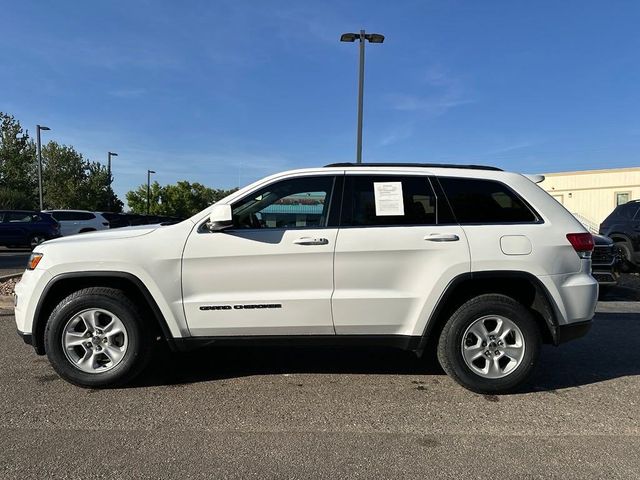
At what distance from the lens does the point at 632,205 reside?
487 inches

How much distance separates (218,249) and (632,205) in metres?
11.7

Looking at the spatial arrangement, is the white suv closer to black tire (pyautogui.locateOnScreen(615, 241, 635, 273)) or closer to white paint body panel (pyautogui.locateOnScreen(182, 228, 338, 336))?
white paint body panel (pyautogui.locateOnScreen(182, 228, 338, 336))

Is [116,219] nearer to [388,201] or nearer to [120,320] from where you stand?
[120,320]

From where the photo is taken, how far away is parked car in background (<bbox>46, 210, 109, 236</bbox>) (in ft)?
71.7

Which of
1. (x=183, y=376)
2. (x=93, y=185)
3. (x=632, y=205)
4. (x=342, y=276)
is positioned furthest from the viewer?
(x=93, y=185)

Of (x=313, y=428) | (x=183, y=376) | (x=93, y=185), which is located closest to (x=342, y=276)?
(x=313, y=428)

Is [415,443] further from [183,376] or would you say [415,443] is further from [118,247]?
[118,247]

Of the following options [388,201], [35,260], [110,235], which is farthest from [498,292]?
[35,260]

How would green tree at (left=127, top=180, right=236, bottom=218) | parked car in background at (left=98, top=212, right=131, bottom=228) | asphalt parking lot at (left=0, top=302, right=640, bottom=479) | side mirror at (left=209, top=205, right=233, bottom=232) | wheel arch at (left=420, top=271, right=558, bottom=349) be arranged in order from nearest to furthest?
1. asphalt parking lot at (left=0, top=302, right=640, bottom=479)
2. side mirror at (left=209, top=205, right=233, bottom=232)
3. wheel arch at (left=420, top=271, right=558, bottom=349)
4. parked car in background at (left=98, top=212, right=131, bottom=228)
5. green tree at (left=127, top=180, right=236, bottom=218)

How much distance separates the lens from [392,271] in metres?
4.18

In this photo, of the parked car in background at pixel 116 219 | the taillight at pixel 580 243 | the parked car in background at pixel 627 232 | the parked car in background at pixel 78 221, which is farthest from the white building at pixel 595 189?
the taillight at pixel 580 243

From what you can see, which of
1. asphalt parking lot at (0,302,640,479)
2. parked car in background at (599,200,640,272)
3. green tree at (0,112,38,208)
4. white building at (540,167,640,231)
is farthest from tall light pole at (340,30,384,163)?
green tree at (0,112,38,208)

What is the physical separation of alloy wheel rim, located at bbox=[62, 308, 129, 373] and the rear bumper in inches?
139

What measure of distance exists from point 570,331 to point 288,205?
2563 millimetres
